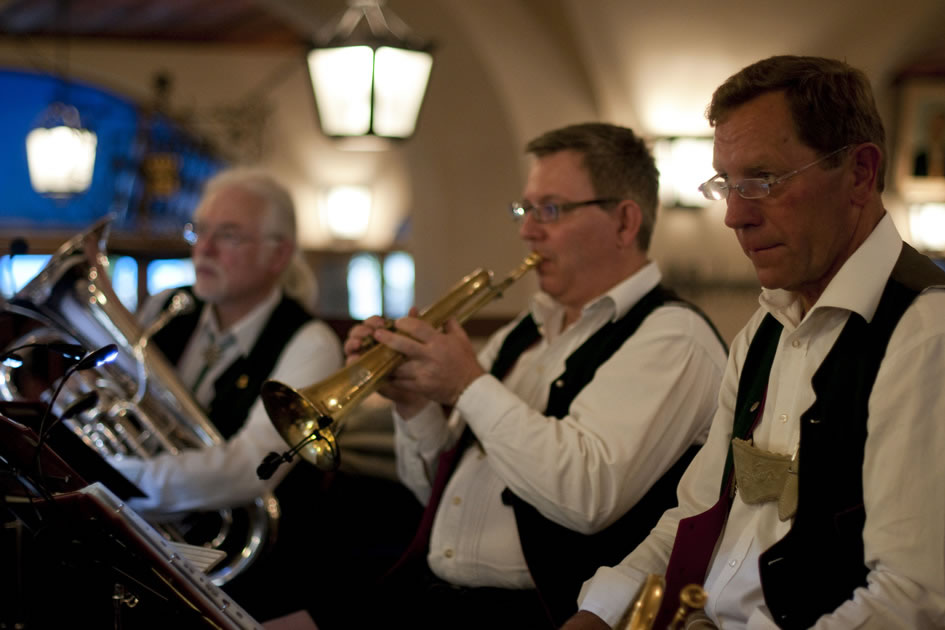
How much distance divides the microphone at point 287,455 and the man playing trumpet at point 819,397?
607 mm

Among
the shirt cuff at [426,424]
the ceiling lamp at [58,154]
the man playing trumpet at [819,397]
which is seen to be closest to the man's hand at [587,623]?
the man playing trumpet at [819,397]

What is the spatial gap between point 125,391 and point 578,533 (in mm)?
1307

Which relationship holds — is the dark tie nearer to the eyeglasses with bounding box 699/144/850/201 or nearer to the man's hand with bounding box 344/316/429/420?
the man's hand with bounding box 344/316/429/420

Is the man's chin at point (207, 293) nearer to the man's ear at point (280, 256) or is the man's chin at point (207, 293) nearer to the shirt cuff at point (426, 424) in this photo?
the man's ear at point (280, 256)

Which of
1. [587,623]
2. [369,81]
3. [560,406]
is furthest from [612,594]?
[369,81]

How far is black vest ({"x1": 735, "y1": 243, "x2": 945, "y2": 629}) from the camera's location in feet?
5.03

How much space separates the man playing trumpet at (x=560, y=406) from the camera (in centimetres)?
221

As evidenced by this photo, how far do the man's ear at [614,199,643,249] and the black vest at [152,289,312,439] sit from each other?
104 centimetres

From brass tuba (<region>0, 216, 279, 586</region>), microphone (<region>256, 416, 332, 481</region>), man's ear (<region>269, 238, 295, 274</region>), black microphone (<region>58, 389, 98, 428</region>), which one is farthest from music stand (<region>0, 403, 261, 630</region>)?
man's ear (<region>269, 238, 295, 274</region>)

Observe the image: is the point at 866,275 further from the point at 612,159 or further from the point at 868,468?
the point at 612,159

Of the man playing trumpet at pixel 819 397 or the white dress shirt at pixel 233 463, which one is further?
the white dress shirt at pixel 233 463

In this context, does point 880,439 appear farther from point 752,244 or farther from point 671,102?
point 671,102

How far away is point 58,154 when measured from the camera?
6.57 meters

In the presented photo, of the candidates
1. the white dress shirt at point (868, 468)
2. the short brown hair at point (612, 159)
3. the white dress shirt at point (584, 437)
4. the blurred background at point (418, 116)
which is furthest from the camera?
the blurred background at point (418, 116)
